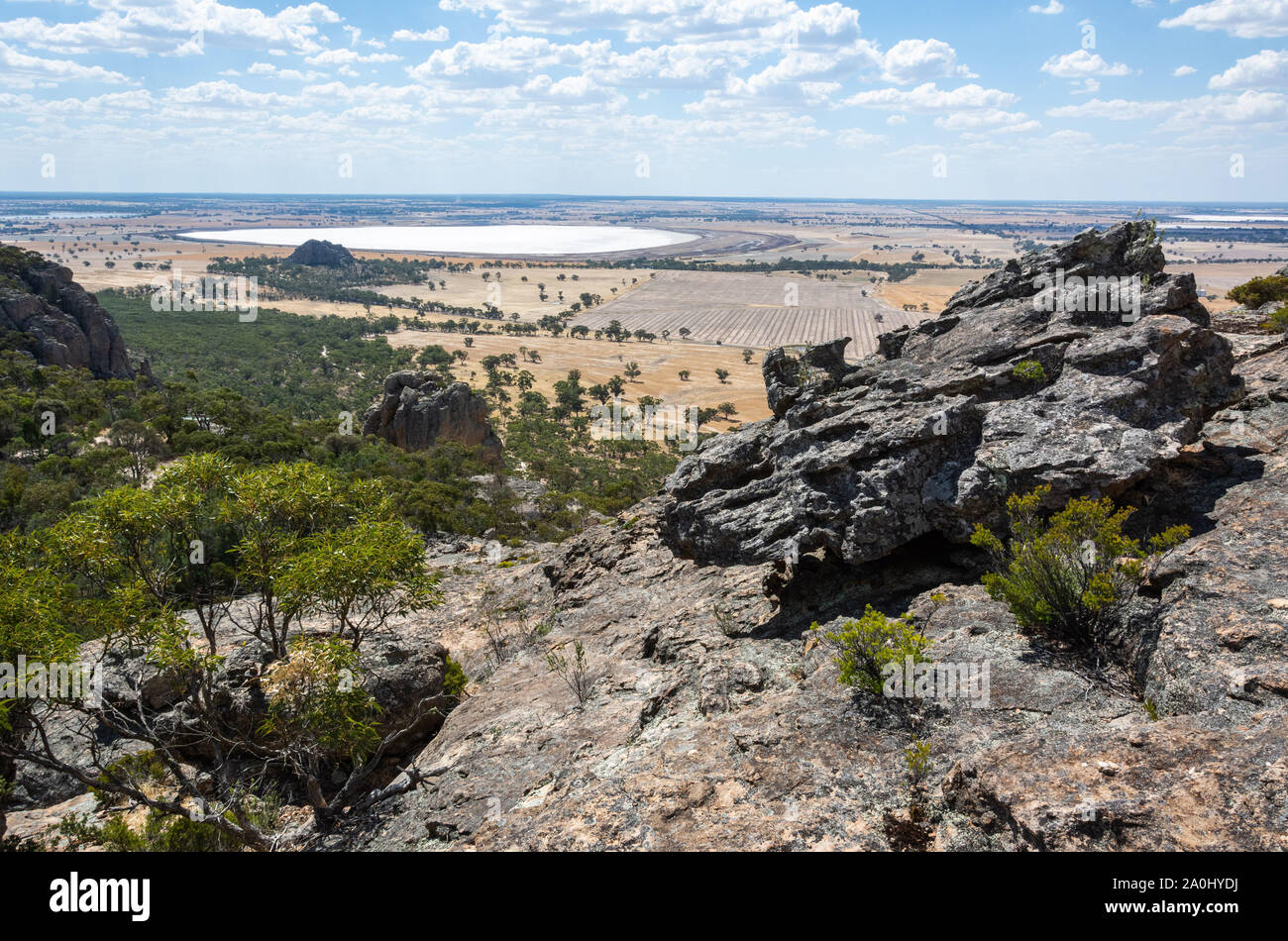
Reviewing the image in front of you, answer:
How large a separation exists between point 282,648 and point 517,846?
367 inches

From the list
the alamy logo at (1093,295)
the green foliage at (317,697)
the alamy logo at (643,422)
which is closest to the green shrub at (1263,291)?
the alamy logo at (1093,295)

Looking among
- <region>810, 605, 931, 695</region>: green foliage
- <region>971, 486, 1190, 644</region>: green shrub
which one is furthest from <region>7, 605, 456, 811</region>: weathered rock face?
<region>971, 486, 1190, 644</region>: green shrub

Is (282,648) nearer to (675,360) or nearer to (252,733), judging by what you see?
(252,733)

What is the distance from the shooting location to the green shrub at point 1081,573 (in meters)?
10.6

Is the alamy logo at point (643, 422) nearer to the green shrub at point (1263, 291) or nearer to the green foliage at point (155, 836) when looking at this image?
the green shrub at point (1263, 291)

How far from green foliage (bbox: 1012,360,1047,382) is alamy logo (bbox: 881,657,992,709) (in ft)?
23.2

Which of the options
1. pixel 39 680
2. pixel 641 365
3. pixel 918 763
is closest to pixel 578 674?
pixel 918 763

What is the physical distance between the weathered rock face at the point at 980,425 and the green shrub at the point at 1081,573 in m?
1.37

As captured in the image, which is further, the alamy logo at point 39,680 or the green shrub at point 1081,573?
the alamy logo at point 39,680

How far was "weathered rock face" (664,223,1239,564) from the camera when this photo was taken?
12.8m

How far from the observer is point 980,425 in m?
14.1

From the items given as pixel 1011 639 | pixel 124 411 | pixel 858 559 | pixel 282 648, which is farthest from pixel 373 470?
pixel 1011 639

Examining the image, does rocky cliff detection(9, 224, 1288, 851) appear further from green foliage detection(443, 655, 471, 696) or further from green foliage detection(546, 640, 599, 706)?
green foliage detection(443, 655, 471, 696)
